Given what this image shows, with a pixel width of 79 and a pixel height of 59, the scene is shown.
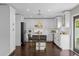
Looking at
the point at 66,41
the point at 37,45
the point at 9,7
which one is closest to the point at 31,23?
the point at 37,45

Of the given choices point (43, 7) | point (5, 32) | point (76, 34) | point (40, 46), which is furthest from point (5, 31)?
point (76, 34)

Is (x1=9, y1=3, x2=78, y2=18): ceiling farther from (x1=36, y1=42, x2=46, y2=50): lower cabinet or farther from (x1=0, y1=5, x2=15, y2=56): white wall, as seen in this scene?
(x1=36, y1=42, x2=46, y2=50): lower cabinet

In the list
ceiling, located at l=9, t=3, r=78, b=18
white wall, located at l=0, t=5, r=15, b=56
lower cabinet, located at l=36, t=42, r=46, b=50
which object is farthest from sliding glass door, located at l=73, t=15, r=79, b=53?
white wall, located at l=0, t=5, r=15, b=56

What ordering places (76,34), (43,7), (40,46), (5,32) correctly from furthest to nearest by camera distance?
1. (40,46)
2. (76,34)
3. (43,7)
4. (5,32)

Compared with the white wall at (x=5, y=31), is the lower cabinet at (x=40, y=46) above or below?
below

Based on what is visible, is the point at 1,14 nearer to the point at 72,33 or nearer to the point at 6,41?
the point at 6,41

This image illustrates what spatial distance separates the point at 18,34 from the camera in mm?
10883

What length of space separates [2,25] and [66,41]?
14.4 feet

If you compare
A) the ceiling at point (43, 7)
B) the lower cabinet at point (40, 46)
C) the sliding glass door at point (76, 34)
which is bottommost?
the lower cabinet at point (40, 46)

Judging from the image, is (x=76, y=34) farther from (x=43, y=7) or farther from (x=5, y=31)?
(x=5, y=31)

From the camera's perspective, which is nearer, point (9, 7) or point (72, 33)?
point (9, 7)

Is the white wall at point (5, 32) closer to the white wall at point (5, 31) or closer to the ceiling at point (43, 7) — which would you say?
the white wall at point (5, 31)

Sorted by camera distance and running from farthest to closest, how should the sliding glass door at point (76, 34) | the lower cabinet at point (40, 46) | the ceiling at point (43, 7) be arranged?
the lower cabinet at point (40, 46)
the sliding glass door at point (76, 34)
the ceiling at point (43, 7)

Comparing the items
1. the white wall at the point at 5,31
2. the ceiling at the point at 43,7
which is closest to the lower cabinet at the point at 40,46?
the ceiling at the point at 43,7
